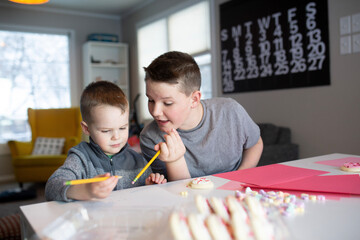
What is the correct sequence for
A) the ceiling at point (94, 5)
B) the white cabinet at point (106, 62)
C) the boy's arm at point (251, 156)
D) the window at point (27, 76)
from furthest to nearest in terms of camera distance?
the white cabinet at point (106, 62), the ceiling at point (94, 5), the window at point (27, 76), the boy's arm at point (251, 156)

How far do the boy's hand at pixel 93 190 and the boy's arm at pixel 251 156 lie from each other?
804 mm

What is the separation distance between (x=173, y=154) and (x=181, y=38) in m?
4.02

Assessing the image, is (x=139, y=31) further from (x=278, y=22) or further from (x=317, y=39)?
(x=317, y=39)

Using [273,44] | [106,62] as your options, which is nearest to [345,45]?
[273,44]

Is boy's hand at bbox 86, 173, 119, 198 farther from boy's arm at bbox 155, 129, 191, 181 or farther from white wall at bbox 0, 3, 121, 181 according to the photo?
white wall at bbox 0, 3, 121, 181

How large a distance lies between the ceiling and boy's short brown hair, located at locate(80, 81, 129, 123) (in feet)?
15.4

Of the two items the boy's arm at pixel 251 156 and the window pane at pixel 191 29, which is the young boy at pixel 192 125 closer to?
the boy's arm at pixel 251 156

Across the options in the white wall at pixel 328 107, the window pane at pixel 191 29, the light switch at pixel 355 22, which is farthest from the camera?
the window pane at pixel 191 29

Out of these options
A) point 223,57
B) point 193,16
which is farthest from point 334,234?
point 193,16

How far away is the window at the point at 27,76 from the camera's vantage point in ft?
17.4

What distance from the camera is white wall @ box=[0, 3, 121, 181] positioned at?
17.4 ft

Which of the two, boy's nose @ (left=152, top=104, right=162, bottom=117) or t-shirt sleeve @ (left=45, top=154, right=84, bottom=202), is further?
boy's nose @ (left=152, top=104, right=162, bottom=117)

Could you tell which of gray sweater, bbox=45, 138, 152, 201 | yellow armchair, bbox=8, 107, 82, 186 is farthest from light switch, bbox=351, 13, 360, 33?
yellow armchair, bbox=8, 107, 82, 186

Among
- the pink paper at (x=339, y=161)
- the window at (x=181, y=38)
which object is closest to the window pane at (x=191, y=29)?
the window at (x=181, y=38)
